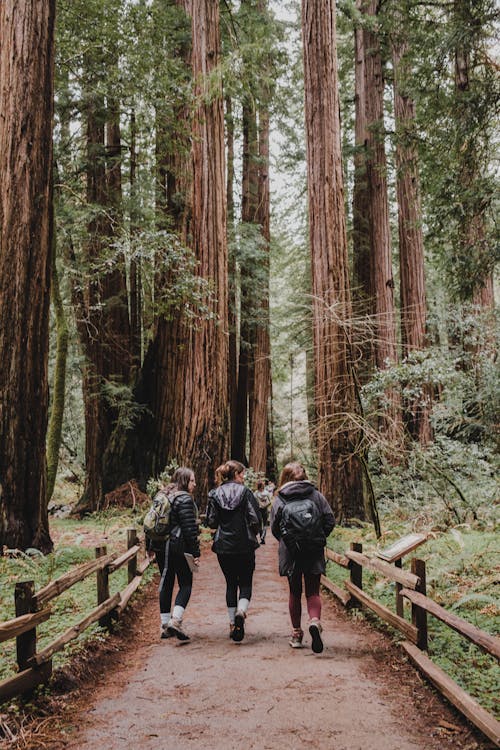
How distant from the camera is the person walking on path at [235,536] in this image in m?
5.76

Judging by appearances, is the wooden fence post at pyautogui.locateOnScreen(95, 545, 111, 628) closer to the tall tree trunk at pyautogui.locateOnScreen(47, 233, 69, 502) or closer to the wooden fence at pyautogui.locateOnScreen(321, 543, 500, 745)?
the wooden fence at pyautogui.locateOnScreen(321, 543, 500, 745)

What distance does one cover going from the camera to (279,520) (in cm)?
569

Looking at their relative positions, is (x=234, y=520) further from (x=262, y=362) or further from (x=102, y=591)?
(x=262, y=362)

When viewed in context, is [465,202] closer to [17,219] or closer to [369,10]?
[17,219]

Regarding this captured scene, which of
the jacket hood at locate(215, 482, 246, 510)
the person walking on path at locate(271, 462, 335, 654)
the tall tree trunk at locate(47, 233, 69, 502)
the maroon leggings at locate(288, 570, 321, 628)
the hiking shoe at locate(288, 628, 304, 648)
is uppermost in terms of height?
the tall tree trunk at locate(47, 233, 69, 502)

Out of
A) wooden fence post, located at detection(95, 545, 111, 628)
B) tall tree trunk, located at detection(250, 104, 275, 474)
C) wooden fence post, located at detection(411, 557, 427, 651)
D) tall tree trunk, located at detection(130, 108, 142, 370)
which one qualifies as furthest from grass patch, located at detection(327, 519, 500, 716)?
tall tree trunk, located at detection(250, 104, 275, 474)

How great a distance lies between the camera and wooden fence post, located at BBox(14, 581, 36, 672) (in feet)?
13.3

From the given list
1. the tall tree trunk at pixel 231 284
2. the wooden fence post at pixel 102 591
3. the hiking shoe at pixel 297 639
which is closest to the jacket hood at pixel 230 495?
the hiking shoe at pixel 297 639

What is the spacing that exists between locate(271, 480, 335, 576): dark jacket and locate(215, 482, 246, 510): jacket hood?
1.19ft

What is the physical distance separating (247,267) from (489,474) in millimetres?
10450

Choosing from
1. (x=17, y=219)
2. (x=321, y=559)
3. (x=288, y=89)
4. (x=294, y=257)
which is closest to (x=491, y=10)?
(x=17, y=219)

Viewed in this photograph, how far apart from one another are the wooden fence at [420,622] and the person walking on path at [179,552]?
1.89m

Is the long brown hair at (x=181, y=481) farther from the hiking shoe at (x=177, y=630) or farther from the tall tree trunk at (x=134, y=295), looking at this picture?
the tall tree trunk at (x=134, y=295)

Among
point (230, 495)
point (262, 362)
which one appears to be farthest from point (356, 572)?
point (262, 362)
